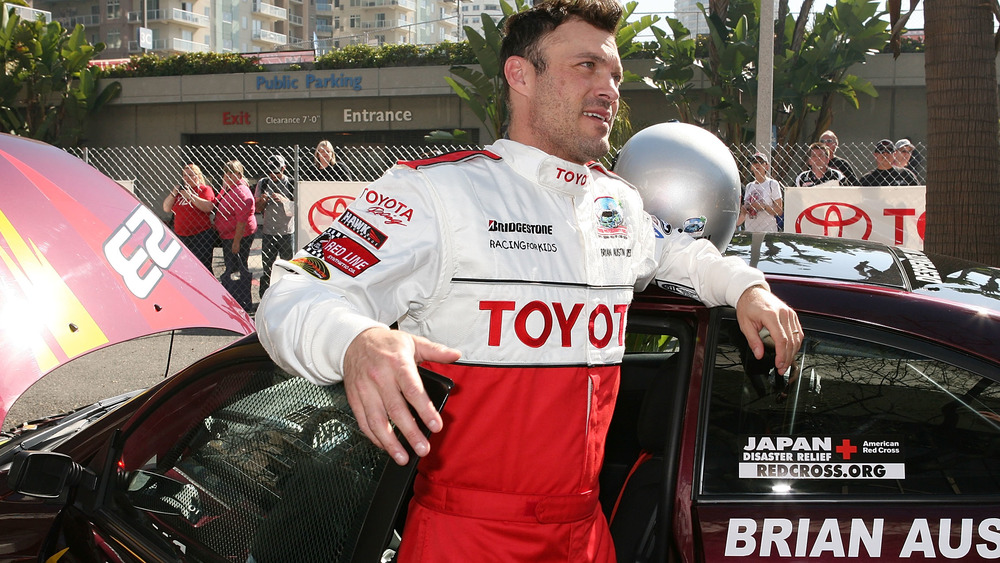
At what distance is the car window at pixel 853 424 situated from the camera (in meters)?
1.69

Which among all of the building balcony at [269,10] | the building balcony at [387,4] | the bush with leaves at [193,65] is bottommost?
the bush with leaves at [193,65]

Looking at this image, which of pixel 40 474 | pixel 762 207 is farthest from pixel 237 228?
pixel 40 474

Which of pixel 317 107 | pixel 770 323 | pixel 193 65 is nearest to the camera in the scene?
pixel 770 323

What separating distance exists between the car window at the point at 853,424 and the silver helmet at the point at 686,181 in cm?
62

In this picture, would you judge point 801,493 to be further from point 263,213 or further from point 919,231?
point 263,213

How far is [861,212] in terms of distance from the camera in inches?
264

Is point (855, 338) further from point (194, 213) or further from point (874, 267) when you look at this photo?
point (194, 213)

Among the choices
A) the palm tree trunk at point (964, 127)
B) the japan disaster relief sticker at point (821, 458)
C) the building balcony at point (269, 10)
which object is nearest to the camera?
the japan disaster relief sticker at point (821, 458)

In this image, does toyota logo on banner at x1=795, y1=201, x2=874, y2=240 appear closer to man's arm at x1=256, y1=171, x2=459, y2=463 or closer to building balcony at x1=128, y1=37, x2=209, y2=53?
man's arm at x1=256, y1=171, x2=459, y2=463

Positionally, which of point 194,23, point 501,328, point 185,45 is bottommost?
point 501,328

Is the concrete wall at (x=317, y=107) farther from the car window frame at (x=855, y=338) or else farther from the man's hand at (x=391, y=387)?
the man's hand at (x=391, y=387)

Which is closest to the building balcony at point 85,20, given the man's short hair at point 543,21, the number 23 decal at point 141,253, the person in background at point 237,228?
the person in background at point 237,228

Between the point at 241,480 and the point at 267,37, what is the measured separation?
72.7 meters

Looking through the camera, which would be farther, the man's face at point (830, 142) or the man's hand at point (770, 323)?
the man's face at point (830, 142)
